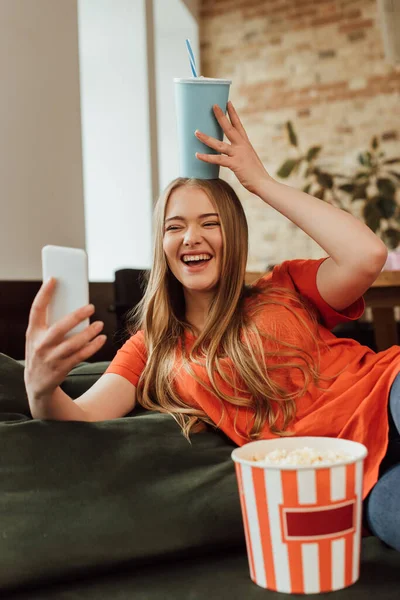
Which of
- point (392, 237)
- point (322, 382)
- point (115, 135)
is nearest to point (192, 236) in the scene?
point (322, 382)

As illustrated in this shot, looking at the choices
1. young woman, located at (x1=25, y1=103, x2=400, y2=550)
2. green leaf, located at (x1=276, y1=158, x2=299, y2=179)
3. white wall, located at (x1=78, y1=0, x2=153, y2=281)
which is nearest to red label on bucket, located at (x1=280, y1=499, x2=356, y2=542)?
young woman, located at (x1=25, y1=103, x2=400, y2=550)

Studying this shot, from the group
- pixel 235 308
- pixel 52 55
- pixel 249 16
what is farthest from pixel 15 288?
pixel 249 16

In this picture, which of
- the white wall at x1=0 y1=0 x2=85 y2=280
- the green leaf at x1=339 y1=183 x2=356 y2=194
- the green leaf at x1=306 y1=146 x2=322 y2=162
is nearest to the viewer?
the white wall at x1=0 y1=0 x2=85 y2=280

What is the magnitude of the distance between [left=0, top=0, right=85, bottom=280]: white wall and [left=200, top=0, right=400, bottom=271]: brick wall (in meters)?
2.32

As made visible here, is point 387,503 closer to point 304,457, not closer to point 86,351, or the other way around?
point 304,457

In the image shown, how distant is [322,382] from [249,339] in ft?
0.54

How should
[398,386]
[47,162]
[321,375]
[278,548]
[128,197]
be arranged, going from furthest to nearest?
1. [128,197]
2. [47,162]
3. [321,375]
4. [398,386]
5. [278,548]

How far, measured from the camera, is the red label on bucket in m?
0.92

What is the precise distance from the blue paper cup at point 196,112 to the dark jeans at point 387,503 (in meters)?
0.61

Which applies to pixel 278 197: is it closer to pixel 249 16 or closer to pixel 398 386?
pixel 398 386

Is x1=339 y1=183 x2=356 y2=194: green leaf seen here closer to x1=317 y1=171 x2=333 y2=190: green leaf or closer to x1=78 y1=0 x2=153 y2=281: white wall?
x1=317 y1=171 x2=333 y2=190: green leaf

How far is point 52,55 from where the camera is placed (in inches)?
118

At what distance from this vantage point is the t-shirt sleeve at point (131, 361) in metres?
1.43

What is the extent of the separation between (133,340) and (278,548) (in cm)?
69
